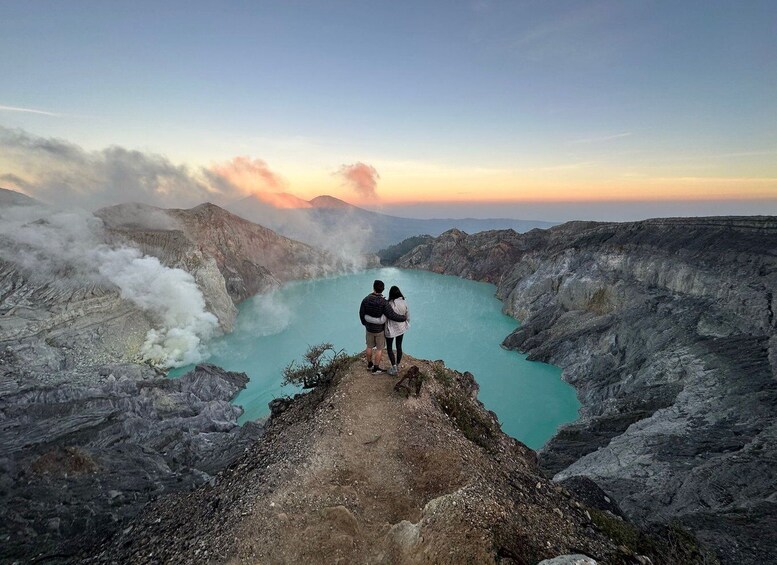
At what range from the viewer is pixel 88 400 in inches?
810

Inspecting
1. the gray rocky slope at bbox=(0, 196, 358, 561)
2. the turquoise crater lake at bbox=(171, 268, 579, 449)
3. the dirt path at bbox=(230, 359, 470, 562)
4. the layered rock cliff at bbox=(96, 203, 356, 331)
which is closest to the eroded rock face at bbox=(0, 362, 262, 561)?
the gray rocky slope at bbox=(0, 196, 358, 561)

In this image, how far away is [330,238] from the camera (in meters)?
117

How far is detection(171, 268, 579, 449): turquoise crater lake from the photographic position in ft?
89.9

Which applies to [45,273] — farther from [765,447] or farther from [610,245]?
[610,245]

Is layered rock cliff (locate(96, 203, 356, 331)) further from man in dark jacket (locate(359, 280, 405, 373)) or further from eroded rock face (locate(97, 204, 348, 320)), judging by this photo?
man in dark jacket (locate(359, 280, 405, 373))

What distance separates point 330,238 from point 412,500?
11384 cm

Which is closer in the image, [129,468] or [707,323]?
[129,468]

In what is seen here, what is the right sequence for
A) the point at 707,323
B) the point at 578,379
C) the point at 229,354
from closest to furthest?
the point at 707,323 → the point at 578,379 → the point at 229,354

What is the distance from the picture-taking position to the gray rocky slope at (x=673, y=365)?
12.4m

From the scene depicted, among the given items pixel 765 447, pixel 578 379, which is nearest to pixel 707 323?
pixel 578 379

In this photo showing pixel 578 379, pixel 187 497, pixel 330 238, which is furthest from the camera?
pixel 330 238

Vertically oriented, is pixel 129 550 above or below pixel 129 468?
above

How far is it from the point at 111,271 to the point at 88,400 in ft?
66.5

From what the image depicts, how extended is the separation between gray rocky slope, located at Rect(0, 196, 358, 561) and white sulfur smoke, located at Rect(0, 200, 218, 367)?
0.19 metres
